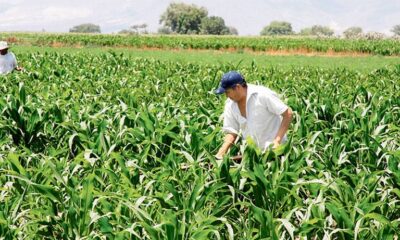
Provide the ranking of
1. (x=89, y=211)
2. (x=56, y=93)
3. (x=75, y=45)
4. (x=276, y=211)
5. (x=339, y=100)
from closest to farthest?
1. (x=89, y=211)
2. (x=276, y=211)
3. (x=339, y=100)
4. (x=56, y=93)
5. (x=75, y=45)

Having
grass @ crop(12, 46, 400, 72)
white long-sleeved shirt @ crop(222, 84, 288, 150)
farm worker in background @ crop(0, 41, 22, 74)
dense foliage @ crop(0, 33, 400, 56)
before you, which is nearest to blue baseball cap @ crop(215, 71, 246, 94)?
white long-sleeved shirt @ crop(222, 84, 288, 150)

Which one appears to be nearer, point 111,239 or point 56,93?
point 111,239

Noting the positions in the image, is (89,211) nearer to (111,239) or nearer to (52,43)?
(111,239)

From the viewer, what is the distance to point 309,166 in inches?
194

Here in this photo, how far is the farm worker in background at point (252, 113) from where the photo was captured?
222 inches

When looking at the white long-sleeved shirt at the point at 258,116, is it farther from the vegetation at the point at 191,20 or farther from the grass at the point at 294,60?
the vegetation at the point at 191,20

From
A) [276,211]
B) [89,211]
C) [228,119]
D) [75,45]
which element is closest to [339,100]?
[228,119]

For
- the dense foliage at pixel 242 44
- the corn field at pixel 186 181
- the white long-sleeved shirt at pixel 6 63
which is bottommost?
the dense foliage at pixel 242 44

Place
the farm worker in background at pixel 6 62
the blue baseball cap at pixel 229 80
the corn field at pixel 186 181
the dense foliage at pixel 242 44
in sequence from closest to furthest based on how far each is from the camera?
the corn field at pixel 186 181 < the blue baseball cap at pixel 229 80 < the farm worker in background at pixel 6 62 < the dense foliage at pixel 242 44

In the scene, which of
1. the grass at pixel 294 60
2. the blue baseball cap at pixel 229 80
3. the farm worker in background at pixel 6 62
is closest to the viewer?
the blue baseball cap at pixel 229 80

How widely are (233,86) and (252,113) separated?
0.45m

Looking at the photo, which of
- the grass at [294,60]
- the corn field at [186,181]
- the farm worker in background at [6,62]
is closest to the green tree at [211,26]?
the grass at [294,60]

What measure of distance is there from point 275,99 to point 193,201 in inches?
82.8

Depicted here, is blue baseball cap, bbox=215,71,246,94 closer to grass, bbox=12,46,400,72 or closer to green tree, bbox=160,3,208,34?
grass, bbox=12,46,400,72
